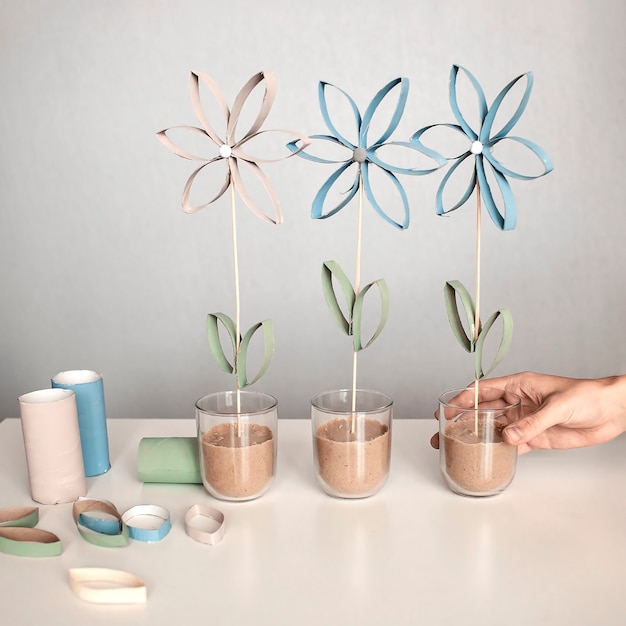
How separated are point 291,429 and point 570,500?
559 millimetres

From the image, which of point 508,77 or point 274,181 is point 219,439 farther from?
point 508,77

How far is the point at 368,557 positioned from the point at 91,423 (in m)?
0.54

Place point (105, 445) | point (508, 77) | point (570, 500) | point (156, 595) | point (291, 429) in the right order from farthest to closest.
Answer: point (508, 77) < point (291, 429) < point (105, 445) < point (570, 500) < point (156, 595)

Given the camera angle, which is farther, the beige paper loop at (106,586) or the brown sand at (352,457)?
the brown sand at (352,457)

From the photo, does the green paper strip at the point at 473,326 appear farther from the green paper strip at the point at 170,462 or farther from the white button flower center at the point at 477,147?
the green paper strip at the point at 170,462

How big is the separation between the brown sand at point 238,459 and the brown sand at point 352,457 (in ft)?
0.27

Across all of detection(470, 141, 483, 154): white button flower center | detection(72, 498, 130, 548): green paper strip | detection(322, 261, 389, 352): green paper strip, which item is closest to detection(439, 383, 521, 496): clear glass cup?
detection(322, 261, 389, 352): green paper strip

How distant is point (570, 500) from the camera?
3.55 ft

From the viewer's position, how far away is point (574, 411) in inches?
45.3

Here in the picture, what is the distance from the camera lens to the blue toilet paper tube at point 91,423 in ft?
3.90

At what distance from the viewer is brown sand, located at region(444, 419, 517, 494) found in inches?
42.1

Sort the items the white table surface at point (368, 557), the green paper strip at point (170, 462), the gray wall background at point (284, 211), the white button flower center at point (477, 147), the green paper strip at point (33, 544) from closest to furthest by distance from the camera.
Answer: the white table surface at point (368, 557) → the green paper strip at point (33, 544) → the white button flower center at point (477, 147) → the green paper strip at point (170, 462) → the gray wall background at point (284, 211)

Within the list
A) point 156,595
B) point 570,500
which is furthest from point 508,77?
point 156,595

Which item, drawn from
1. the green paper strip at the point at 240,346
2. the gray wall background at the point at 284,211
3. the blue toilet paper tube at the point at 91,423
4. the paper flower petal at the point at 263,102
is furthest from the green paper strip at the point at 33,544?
the gray wall background at the point at 284,211
